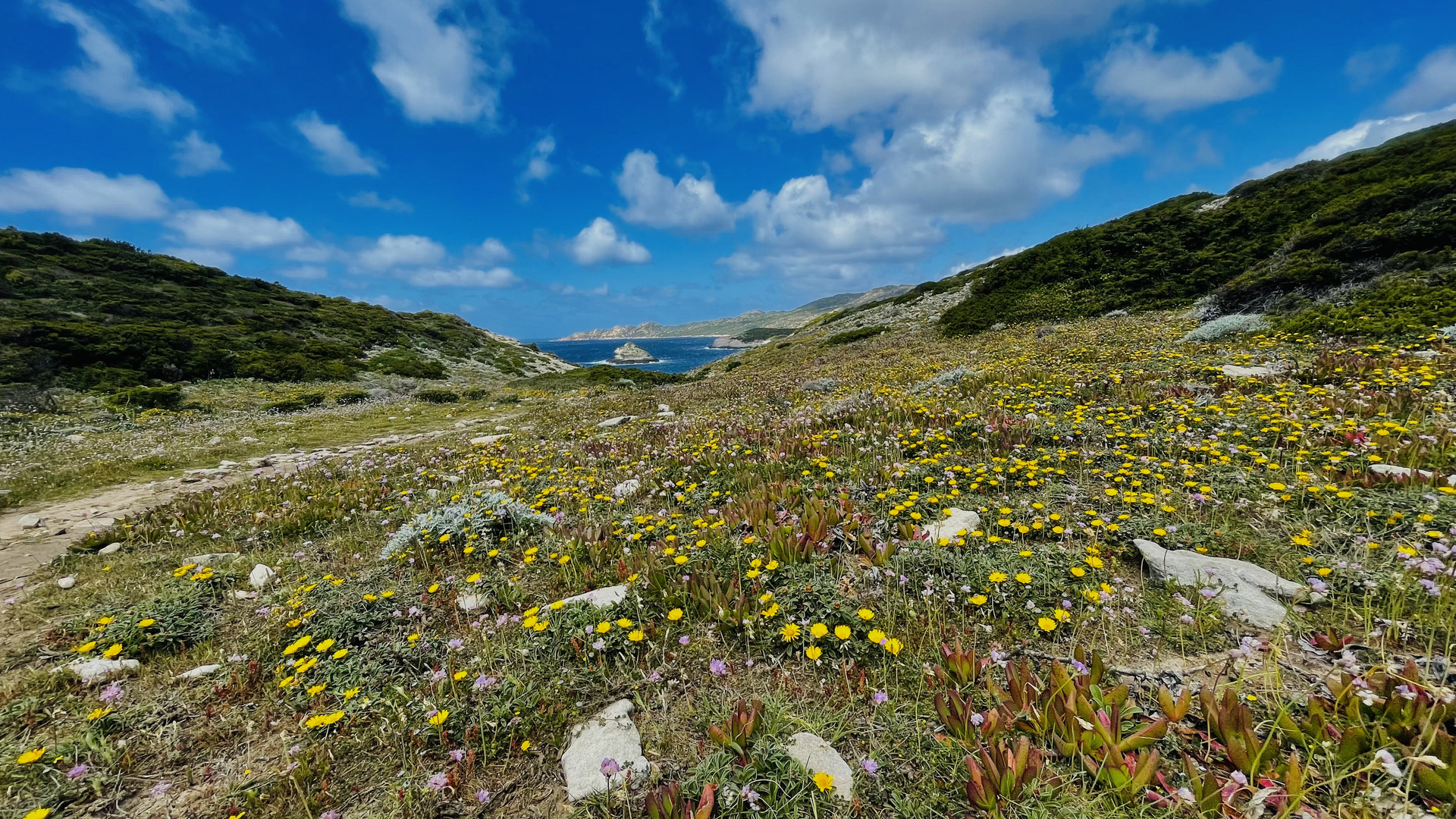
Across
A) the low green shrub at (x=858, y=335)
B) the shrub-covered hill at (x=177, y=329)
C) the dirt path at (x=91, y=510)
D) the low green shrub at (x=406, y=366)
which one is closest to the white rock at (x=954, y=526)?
the dirt path at (x=91, y=510)

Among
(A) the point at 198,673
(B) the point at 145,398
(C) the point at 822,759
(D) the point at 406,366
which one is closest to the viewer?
(C) the point at 822,759

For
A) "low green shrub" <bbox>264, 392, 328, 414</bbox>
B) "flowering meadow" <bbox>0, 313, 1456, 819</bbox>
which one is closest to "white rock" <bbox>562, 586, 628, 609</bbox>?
"flowering meadow" <bbox>0, 313, 1456, 819</bbox>

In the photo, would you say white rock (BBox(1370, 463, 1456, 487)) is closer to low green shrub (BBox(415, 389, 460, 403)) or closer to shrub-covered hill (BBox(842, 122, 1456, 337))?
shrub-covered hill (BBox(842, 122, 1456, 337))

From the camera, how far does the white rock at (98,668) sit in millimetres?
3775

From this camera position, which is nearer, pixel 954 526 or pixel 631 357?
pixel 954 526

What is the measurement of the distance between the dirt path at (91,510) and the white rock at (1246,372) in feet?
55.4

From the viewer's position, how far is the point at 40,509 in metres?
8.45

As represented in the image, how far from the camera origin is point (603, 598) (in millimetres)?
4289

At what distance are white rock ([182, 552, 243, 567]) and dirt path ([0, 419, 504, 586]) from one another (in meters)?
1.70

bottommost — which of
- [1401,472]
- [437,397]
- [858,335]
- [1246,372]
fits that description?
[1401,472]

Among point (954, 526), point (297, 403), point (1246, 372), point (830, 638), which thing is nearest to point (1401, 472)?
point (954, 526)

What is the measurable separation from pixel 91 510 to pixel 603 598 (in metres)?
10.4

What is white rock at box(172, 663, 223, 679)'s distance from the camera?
3803mm

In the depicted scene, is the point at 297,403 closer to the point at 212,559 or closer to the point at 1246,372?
the point at 212,559
